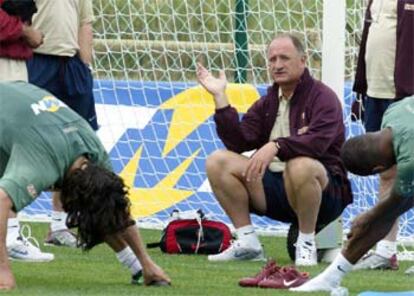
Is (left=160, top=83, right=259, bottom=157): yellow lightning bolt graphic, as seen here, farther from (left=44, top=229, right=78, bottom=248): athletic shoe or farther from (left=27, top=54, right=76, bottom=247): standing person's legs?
(left=44, top=229, right=78, bottom=248): athletic shoe

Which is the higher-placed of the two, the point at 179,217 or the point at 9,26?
the point at 9,26

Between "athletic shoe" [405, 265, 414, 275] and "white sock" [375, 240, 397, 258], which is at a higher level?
"white sock" [375, 240, 397, 258]

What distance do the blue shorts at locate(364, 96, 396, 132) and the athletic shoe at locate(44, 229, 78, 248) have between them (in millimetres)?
2063

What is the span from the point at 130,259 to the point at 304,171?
5.02 feet

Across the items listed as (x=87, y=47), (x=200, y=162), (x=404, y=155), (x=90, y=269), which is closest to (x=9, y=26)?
(x=87, y=47)

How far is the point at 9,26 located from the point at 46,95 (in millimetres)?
1544

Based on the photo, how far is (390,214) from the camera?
7.59 meters

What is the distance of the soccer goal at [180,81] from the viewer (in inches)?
450

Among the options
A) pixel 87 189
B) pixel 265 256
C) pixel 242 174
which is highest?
pixel 87 189

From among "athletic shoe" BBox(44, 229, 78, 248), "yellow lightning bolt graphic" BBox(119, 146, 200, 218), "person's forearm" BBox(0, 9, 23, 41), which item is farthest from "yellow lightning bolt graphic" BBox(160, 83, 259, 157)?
"person's forearm" BBox(0, 9, 23, 41)

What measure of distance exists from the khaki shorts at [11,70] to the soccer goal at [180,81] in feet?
6.87

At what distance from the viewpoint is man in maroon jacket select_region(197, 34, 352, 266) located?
9258 mm

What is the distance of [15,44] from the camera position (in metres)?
9.62

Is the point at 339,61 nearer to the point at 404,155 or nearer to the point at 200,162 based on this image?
the point at 200,162
